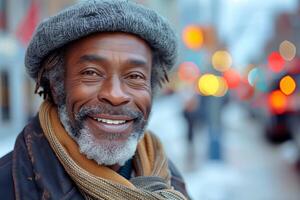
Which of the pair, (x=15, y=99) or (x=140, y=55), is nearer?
(x=140, y=55)

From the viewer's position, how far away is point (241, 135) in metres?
14.2

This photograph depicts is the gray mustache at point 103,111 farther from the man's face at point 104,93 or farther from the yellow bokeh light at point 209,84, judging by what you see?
the yellow bokeh light at point 209,84

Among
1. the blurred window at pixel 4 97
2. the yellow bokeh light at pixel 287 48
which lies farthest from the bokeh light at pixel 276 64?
the yellow bokeh light at pixel 287 48

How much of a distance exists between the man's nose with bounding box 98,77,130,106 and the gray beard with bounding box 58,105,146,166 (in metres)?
0.14

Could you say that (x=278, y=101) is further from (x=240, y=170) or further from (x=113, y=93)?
(x=113, y=93)

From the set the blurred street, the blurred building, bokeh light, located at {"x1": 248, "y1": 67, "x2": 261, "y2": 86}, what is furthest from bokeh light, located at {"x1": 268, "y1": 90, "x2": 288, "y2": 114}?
the blurred building

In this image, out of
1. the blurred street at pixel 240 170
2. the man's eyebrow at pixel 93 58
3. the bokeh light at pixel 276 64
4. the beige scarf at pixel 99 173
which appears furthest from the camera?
the bokeh light at pixel 276 64

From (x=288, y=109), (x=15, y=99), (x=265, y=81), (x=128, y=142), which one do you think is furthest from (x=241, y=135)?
(x=128, y=142)

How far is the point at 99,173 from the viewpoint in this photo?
5.49ft

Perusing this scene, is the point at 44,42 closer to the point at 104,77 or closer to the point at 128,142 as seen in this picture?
the point at 104,77

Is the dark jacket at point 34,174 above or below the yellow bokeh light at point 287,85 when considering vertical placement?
above

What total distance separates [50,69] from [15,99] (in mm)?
10608

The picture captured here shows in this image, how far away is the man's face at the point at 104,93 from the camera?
1.68m

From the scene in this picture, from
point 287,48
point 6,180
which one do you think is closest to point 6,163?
point 6,180
